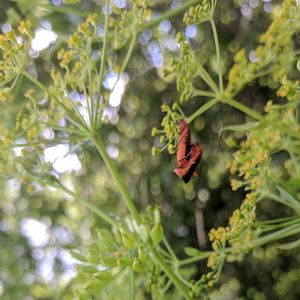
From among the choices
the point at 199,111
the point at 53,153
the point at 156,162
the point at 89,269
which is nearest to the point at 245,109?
the point at 199,111

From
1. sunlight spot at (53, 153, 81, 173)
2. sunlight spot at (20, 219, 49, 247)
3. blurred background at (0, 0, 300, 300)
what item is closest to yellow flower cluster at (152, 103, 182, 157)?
blurred background at (0, 0, 300, 300)

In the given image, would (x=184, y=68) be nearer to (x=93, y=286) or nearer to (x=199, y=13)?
(x=199, y=13)

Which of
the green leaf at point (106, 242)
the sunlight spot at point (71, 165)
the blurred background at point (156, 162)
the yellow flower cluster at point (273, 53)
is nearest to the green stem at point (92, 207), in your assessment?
the green leaf at point (106, 242)

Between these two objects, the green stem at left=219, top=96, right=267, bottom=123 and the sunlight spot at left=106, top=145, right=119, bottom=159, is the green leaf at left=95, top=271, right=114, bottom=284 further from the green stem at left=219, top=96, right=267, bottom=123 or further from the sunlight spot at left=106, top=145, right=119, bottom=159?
the sunlight spot at left=106, top=145, right=119, bottom=159

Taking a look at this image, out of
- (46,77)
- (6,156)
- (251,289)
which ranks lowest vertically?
(251,289)

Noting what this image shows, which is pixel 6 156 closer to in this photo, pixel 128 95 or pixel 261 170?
pixel 261 170

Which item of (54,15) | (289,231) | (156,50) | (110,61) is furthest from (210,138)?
(289,231)

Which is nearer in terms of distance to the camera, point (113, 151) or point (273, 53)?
point (273, 53)
